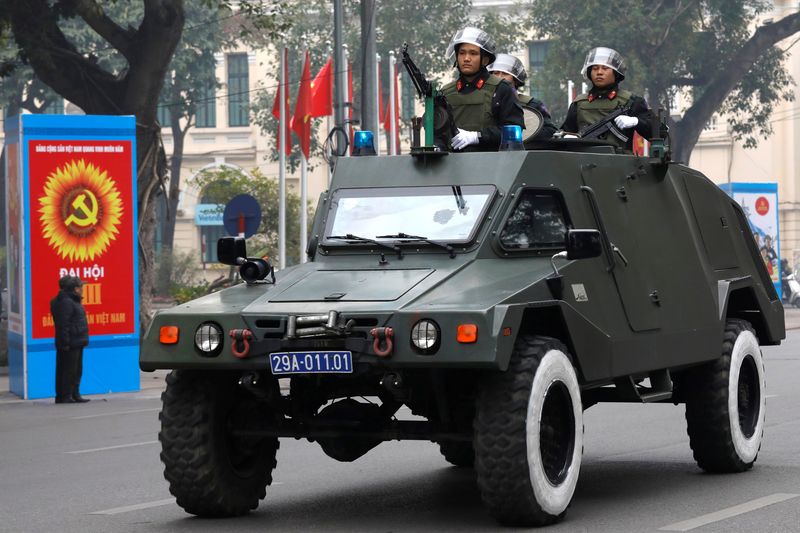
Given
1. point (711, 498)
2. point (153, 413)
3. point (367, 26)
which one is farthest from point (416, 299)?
point (367, 26)

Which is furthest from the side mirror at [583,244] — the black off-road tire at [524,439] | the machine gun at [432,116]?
the machine gun at [432,116]

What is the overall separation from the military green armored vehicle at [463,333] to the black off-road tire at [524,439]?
11mm

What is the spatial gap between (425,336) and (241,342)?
987 millimetres

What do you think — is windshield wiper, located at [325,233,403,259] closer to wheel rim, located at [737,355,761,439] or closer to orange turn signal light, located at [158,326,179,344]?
orange turn signal light, located at [158,326,179,344]

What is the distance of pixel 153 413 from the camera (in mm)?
17828

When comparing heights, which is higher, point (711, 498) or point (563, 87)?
point (563, 87)

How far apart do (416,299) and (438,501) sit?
1754 mm

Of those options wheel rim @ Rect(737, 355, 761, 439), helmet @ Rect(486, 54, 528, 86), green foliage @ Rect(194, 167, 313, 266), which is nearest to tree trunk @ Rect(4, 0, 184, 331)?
helmet @ Rect(486, 54, 528, 86)

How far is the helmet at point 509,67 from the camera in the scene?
11117 mm

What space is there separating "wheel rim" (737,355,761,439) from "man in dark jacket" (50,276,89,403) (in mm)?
10623

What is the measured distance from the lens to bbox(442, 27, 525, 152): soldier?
34.2 ft

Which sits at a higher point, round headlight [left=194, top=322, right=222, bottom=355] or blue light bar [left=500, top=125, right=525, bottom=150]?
blue light bar [left=500, top=125, right=525, bottom=150]

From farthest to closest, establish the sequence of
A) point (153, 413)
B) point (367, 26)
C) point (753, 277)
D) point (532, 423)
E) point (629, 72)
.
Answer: point (629, 72) → point (367, 26) → point (153, 413) → point (753, 277) → point (532, 423)

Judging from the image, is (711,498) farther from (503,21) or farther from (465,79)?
(503,21)
